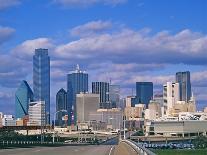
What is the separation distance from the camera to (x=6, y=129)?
198m
